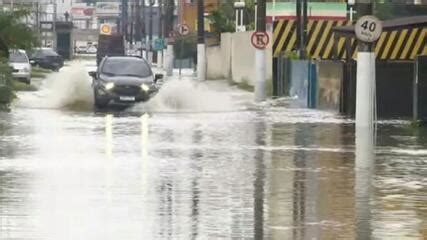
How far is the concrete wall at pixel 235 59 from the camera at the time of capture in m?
56.2

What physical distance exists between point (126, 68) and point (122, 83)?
1.72 m

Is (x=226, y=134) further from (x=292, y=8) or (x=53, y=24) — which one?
(x=53, y=24)

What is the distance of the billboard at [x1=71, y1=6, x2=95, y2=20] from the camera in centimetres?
19412

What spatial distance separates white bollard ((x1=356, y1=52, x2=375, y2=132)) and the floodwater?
493 mm

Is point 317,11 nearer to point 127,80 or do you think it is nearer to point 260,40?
point 260,40

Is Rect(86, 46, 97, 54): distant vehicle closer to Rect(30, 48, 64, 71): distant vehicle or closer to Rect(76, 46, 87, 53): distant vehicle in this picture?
Rect(76, 46, 87, 53): distant vehicle

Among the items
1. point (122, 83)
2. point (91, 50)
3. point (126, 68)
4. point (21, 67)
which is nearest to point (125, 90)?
point (122, 83)

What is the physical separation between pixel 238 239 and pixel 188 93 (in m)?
26.7

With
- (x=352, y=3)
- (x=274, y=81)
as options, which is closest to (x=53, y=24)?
(x=352, y=3)

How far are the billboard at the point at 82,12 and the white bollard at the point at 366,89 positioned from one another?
17016 cm

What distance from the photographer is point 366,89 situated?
2517 cm

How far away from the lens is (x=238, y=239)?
12.4 m

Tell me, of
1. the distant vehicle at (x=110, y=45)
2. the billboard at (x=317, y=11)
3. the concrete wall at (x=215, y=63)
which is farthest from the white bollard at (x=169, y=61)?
the distant vehicle at (x=110, y=45)

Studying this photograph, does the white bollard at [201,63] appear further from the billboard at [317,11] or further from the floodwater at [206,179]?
the floodwater at [206,179]
